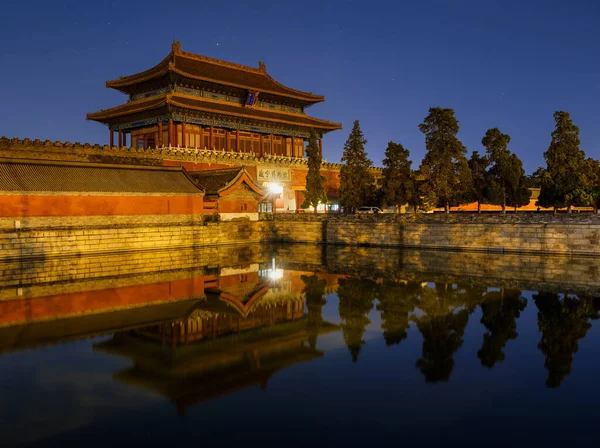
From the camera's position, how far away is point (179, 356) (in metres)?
10.9

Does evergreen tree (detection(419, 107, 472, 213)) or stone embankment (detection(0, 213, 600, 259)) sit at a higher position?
evergreen tree (detection(419, 107, 472, 213))

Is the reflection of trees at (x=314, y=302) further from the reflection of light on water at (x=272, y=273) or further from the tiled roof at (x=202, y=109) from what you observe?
the tiled roof at (x=202, y=109)

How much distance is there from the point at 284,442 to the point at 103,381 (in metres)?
4.11

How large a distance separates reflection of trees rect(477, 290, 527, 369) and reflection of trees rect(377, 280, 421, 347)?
196cm

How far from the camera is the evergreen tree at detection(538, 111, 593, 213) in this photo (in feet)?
106

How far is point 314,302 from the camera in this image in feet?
55.3

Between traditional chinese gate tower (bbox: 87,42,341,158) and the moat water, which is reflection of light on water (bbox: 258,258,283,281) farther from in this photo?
traditional chinese gate tower (bbox: 87,42,341,158)

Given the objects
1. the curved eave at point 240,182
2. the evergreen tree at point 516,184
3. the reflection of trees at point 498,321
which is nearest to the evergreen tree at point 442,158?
the evergreen tree at point 516,184

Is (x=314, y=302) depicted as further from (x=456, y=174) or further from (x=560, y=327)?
(x=456, y=174)

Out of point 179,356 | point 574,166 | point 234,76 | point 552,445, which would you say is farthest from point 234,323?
point 234,76

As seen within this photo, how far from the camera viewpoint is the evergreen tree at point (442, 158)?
35.1 metres

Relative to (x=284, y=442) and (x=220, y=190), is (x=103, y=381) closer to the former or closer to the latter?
(x=284, y=442)

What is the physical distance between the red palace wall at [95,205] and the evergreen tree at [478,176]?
19.8m

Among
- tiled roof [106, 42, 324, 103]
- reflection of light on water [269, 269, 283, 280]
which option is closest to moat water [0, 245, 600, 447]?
reflection of light on water [269, 269, 283, 280]
